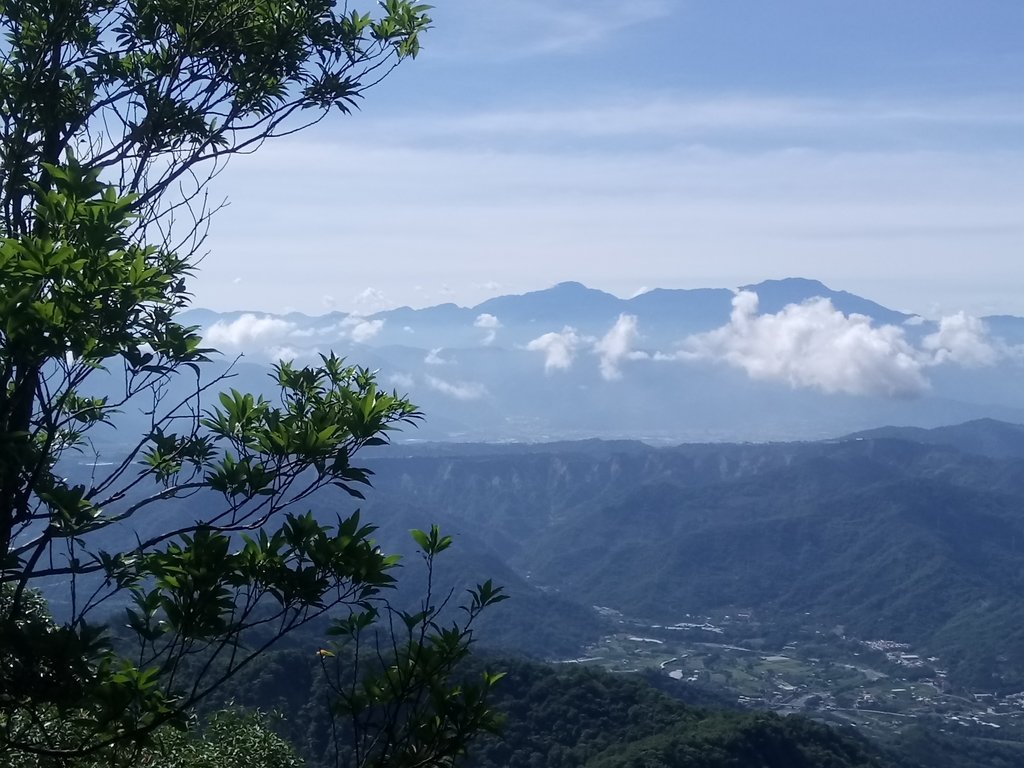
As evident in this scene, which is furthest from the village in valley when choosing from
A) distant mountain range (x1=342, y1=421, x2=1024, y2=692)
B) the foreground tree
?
the foreground tree

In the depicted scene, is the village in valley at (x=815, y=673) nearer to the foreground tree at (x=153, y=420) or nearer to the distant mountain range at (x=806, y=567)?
the distant mountain range at (x=806, y=567)

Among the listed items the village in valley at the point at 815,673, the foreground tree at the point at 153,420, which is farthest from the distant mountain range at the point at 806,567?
the foreground tree at the point at 153,420

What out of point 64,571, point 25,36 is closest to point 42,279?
point 64,571

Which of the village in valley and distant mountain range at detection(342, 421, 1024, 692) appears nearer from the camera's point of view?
the village in valley

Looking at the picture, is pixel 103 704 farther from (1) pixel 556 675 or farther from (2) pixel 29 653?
(1) pixel 556 675

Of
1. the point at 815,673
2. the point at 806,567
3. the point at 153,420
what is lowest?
the point at 815,673

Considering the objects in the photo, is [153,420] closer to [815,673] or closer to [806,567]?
[815,673]

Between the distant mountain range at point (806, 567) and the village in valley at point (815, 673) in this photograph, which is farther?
the distant mountain range at point (806, 567)

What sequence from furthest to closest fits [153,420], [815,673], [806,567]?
[806,567], [815,673], [153,420]

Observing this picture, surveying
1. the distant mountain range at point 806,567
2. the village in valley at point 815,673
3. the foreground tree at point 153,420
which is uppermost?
the foreground tree at point 153,420

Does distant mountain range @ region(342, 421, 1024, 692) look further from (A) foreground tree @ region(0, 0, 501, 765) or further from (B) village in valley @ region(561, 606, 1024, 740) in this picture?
(A) foreground tree @ region(0, 0, 501, 765)

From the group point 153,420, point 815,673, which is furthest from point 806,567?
point 153,420
